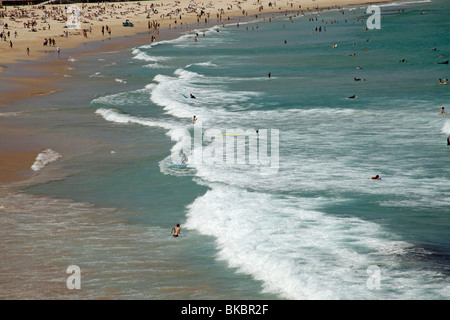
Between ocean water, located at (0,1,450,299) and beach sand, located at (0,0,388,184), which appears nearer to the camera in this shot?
ocean water, located at (0,1,450,299)

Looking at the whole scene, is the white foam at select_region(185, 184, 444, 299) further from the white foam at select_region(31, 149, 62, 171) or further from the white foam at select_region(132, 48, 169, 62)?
the white foam at select_region(132, 48, 169, 62)

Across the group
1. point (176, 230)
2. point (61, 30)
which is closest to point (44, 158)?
point (176, 230)

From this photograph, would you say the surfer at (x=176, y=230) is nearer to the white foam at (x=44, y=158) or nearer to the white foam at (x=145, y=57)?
the white foam at (x=44, y=158)

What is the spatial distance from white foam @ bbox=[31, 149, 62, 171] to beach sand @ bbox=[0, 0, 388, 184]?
39 centimetres

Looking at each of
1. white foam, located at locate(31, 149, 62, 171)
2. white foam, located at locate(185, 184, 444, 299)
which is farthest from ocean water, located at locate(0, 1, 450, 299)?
white foam, located at locate(31, 149, 62, 171)

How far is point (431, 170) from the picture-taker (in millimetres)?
28922

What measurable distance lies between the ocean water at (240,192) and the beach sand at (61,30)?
2419mm

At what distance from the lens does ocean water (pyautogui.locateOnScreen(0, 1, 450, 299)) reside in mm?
18078

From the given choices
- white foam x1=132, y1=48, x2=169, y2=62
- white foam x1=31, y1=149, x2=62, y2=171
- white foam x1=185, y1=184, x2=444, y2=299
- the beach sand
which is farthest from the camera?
white foam x1=132, y1=48, x2=169, y2=62

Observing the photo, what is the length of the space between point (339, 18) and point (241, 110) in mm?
89920

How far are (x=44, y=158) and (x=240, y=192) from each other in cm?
1218

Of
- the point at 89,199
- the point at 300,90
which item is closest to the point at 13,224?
the point at 89,199
